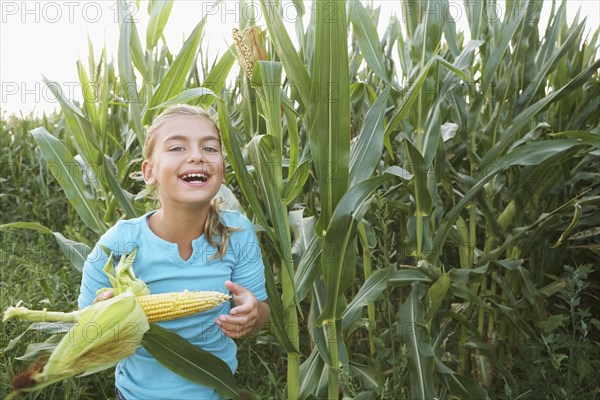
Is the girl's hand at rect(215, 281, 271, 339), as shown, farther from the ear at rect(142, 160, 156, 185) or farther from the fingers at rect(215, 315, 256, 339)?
the ear at rect(142, 160, 156, 185)

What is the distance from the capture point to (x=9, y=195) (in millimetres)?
5422

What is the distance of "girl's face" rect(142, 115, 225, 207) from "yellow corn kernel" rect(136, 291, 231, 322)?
27 cm

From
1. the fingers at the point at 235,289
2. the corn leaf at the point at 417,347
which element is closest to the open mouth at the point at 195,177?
the fingers at the point at 235,289

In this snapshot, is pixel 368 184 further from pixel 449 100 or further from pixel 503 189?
pixel 503 189

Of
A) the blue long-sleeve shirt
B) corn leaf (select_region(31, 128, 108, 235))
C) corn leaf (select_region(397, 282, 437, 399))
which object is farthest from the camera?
corn leaf (select_region(31, 128, 108, 235))

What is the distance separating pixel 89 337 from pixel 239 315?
15.1 inches

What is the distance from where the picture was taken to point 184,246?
1.78 meters

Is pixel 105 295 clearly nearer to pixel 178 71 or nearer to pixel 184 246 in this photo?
pixel 184 246

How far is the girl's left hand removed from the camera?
1.55 metres

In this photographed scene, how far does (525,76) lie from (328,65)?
1.43 metres

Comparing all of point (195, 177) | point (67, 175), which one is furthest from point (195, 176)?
point (67, 175)

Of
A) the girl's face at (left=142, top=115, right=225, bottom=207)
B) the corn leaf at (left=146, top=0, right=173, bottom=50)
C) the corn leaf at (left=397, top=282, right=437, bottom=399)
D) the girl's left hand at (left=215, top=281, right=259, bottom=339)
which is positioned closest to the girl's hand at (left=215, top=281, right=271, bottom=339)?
the girl's left hand at (left=215, top=281, right=259, bottom=339)

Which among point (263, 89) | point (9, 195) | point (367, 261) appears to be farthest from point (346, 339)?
point (9, 195)

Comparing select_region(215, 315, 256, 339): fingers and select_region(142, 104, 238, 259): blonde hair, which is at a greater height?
select_region(142, 104, 238, 259): blonde hair
